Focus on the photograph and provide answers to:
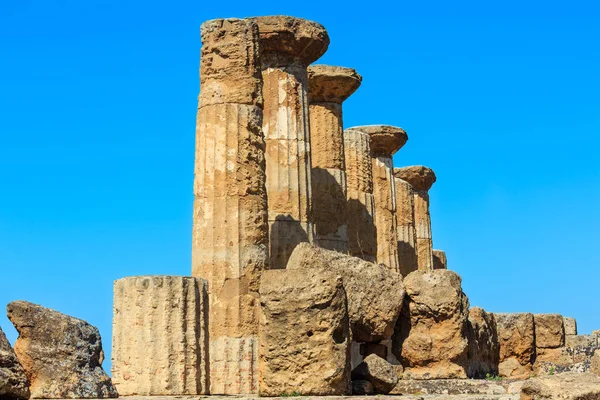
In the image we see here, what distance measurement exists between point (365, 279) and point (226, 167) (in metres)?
2.63

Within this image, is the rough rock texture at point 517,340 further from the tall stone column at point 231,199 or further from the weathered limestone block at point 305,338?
the weathered limestone block at point 305,338

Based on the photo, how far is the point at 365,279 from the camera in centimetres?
1609

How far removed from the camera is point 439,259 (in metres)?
35.2

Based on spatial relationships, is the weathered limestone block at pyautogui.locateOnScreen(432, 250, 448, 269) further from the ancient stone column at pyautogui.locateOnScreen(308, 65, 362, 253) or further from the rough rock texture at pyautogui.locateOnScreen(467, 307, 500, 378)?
the rough rock texture at pyautogui.locateOnScreen(467, 307, 500, 378)

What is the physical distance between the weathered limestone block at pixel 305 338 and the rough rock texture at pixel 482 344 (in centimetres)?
515

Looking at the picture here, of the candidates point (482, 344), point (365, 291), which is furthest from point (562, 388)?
point (482, 344)

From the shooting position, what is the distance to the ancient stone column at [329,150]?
72.6ft

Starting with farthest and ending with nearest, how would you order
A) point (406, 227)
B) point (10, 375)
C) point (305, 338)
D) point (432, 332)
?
point (406, 227) < point (432, 332) < point (305, 338) < point (10, 375)

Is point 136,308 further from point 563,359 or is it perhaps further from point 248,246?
point 563,359

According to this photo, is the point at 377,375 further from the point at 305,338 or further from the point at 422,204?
the point at 422,204

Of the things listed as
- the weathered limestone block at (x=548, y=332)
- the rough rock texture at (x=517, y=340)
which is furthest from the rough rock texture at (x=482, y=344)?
the weathered limestone block at (x=548, y=332)

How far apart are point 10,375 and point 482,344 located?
407 inches

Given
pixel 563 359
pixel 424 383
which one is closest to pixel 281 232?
pixel 424 383

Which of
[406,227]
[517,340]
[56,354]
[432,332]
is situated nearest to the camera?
[56,354]
